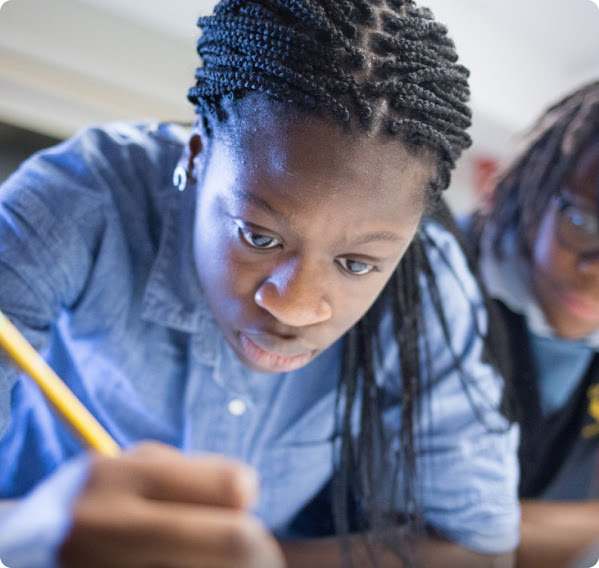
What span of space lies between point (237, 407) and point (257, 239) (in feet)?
0.49

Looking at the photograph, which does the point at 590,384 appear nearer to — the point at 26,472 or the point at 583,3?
the point at 583,3

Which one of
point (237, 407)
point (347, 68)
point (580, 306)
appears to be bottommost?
point (237, 407)

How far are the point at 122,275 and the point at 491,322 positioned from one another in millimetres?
273

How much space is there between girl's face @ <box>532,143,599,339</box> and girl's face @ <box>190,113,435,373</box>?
0.72 feet

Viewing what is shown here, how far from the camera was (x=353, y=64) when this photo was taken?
0.86 ft

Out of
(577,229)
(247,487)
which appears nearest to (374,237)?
(247,487)

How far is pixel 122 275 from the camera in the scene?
377mm

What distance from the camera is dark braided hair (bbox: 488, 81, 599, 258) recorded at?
0.48 m

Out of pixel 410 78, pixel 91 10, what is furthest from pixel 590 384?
pixel 91 10

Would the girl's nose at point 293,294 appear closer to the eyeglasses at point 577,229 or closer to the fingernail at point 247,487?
the fingernail at point 247,487

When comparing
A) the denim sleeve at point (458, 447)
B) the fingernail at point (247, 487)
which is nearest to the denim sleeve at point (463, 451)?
the denim sleeve at point (458, 447)

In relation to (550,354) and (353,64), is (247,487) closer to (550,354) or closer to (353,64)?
(353,64)

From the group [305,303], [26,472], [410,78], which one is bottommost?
[26,472]

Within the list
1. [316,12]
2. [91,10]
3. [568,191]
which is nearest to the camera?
[316,12]
